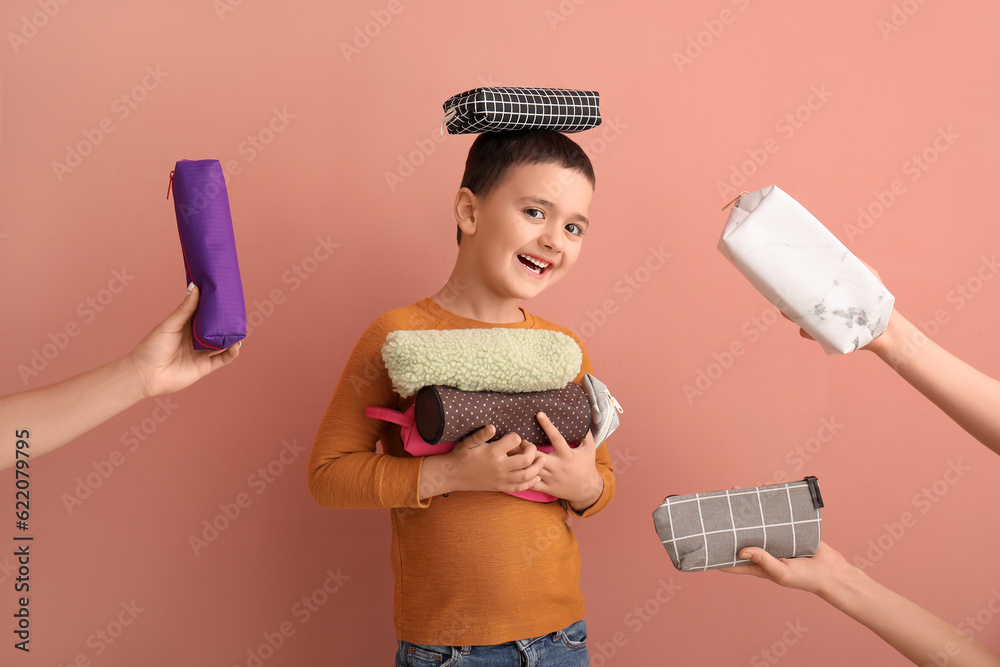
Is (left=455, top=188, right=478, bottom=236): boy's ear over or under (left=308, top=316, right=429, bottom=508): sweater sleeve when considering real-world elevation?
over

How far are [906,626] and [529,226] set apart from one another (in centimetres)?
85

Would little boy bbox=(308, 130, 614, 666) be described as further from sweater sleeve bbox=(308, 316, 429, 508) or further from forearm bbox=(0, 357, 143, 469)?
forearm bbox=(0, 357, 143, 469)

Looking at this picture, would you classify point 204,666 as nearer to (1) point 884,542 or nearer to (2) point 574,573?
(2) point 574,573

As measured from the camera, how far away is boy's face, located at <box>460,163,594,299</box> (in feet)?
4.33

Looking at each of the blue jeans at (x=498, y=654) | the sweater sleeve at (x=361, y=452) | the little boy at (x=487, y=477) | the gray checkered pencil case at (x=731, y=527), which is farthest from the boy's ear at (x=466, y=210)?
the blue jeans at (x=498, y=654)

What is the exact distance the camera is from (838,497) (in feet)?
5.92

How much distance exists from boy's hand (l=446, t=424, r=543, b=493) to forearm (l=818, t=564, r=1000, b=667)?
0.51 metres

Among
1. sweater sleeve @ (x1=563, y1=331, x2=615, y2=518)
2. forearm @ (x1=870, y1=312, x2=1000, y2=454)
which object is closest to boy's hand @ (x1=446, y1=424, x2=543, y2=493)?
sweater sleeve @ (x1=563, y1=331, x2=615, y2=518)

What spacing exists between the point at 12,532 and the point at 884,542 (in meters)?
1.95

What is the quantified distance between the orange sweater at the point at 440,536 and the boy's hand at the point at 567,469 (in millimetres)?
66

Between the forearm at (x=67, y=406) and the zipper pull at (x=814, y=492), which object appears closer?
the forearm at (x=67, y=406)

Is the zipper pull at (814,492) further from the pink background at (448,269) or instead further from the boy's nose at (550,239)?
the boy's nose at (550,239)

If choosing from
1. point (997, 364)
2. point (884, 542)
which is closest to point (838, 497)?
point (884, 542)

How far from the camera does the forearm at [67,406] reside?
42.1 inches
